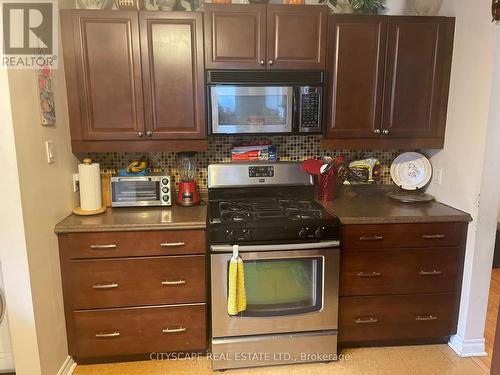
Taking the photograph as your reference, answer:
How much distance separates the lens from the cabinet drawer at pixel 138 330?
215 cm

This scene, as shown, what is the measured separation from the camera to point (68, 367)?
215cm

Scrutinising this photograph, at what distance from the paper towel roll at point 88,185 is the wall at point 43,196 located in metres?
0.08

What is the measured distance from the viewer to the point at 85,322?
84.3 inches

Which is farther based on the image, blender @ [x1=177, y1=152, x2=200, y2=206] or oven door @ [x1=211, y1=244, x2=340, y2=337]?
blender @ [x1=177, y1=152, x2=200, y2=206]

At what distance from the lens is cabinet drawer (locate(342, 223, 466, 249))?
2.18m

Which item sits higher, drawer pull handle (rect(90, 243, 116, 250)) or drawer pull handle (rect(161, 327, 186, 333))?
drawer pull handle (rect(90, 243, 116, 250))

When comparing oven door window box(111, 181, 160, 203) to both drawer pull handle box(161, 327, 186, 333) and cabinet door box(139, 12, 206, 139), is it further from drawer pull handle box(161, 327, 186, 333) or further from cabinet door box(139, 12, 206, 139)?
drawer pull handle box(161, 327, 186, 333)

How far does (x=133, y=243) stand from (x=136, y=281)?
0.23 meters

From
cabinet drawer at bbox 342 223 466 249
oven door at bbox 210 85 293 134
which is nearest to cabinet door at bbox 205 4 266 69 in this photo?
oven door at bbox 210 85 293 134

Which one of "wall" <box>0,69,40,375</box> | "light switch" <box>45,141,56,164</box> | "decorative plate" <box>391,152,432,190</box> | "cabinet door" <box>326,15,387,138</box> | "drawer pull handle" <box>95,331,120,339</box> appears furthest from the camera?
"decorative plate" <box>391,152,432,190</box>

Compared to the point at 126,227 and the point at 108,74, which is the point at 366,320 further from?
the point at 108,74

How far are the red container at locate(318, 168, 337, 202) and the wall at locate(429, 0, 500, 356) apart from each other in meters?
0.74

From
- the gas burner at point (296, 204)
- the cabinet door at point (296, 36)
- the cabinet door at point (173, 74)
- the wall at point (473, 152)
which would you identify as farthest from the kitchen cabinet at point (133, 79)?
the wall at point (473, 152)

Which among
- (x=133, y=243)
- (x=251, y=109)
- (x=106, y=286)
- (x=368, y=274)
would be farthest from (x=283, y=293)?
(x=251, y=109)
